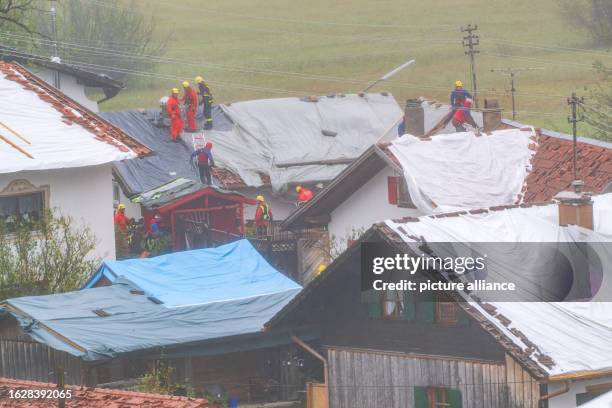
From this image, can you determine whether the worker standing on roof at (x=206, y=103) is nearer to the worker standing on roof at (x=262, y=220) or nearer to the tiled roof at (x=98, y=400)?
the worker standing on roof at (x=262, y=220)

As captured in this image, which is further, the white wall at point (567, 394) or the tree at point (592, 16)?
the tree at point (592, 16)

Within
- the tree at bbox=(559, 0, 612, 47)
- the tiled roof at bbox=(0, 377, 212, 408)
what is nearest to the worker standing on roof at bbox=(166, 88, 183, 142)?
the tiled roof at bbox=(0, 377, 212, 408)

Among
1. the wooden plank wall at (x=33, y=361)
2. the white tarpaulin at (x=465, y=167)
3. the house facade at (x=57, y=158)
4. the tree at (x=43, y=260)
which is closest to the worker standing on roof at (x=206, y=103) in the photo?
the house facade at (x=57, y=158)

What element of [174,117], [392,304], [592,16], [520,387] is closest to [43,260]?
[392,304]

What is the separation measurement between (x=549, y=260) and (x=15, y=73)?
16993 mm

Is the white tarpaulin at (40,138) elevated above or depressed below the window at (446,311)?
above

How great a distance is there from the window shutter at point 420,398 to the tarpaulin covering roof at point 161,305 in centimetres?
460

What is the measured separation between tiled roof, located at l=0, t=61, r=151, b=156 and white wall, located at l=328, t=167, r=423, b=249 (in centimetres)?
536

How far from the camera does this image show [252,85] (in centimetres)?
8356

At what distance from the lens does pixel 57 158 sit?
33.5 m

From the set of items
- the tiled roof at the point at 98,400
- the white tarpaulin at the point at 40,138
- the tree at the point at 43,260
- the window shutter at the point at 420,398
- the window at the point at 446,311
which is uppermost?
the white tarpaulin at the point at 40,138

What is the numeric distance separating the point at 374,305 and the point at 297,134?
82.6ft

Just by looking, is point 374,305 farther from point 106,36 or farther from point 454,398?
point 106,36

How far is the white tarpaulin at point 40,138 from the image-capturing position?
33.3 metres
